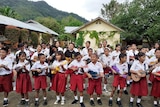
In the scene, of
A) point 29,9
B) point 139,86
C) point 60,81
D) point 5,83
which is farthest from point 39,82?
point 29,9

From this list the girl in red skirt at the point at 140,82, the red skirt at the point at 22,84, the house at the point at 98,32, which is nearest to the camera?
the girl in red skirt at the point at 140,82

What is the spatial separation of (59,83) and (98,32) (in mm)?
20480

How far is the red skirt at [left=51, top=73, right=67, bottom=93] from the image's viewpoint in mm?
6754

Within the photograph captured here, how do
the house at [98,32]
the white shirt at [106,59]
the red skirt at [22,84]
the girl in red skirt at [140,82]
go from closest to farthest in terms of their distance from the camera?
the girl in red skirt at [140,82] → the red skirt at [22,84] → the white shirt at [106,59] → the house at [98,32]

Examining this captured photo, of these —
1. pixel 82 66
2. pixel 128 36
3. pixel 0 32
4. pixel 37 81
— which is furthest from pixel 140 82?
pixel 128 36

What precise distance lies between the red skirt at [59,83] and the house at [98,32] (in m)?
19.7

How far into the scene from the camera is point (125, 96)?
766 centimetres

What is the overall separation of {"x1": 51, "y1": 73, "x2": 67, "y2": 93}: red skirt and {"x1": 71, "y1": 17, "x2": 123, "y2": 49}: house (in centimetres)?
1972

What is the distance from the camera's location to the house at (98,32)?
1042 inches

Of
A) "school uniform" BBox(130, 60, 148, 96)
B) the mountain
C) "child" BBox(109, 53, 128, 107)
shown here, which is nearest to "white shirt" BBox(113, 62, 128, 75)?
"child" BBox(109, 53, 128, 107)

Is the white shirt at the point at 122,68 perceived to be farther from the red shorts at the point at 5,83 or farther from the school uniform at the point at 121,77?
the red shorts at the point at 5,83

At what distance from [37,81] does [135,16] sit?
23.2 m

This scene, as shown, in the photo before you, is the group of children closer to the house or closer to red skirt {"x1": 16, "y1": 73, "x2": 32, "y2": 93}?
red skirt {"x1": 16, "y1": 73, "x2": 32, "y2": 93}

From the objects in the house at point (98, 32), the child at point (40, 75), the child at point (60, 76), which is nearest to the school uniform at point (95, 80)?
the child at point (60, 76)
